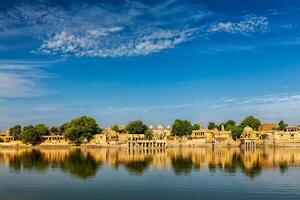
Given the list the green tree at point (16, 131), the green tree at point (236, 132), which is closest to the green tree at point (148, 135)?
the green tree at point (236, 132)

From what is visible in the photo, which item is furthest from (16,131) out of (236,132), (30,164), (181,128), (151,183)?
(151,183)

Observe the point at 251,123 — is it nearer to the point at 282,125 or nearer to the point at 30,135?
the point at 282,125

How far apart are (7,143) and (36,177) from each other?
65.9m

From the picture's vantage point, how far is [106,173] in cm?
3881

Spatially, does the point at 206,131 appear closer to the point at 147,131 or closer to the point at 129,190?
the point at 147,131

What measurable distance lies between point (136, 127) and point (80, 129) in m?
15.6

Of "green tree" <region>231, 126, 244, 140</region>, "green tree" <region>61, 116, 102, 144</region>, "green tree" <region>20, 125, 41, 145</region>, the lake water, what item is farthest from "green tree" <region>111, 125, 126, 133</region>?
the lake water

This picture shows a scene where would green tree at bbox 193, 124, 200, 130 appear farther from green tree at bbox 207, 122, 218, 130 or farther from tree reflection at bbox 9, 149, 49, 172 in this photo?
tree reflection at bbox 9, 149, 49, 172


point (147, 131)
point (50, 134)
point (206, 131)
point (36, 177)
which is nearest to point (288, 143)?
point (206, 131)

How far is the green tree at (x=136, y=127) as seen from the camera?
10062 cm

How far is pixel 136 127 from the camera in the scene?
3962 inches

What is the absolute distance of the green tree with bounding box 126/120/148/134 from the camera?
330 ft

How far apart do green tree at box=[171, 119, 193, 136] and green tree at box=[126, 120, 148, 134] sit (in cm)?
771

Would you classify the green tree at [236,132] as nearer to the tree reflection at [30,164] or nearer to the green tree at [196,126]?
the green tree at [196,126]
